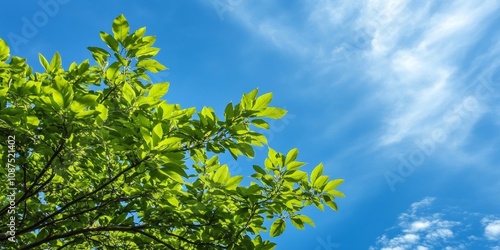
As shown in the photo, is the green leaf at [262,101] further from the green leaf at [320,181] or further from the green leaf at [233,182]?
the green leaf at [320,181]

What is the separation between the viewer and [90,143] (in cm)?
349

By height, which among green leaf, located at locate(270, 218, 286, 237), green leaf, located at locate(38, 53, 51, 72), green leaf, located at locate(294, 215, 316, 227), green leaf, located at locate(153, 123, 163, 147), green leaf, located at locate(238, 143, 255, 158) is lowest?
green leaf, located at locate(153, 123, 163, 147)

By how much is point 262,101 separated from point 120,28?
1462 mm

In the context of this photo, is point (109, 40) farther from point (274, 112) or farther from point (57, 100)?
point (274, 112)

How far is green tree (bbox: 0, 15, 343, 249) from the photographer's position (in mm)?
3258

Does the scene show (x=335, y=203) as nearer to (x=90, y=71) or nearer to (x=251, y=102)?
(x=251, y=102)

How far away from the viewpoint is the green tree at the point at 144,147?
3.26 metres

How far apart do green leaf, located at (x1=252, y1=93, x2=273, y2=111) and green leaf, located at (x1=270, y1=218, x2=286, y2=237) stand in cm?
117

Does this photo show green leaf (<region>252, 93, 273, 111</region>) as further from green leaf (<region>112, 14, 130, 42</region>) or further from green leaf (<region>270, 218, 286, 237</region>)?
green leaf (<region>112, 14, 130, 42</region>)

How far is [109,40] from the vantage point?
385cm

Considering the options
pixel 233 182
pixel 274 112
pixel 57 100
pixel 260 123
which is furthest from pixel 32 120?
pixel 274 112

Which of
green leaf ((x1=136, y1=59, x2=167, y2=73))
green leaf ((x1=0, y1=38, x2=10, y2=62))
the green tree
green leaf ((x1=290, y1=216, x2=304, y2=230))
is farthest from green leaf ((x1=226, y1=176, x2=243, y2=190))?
green leaf ((x1=0, y1=38, x2=10, y2=62))

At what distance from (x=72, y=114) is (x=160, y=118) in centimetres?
64

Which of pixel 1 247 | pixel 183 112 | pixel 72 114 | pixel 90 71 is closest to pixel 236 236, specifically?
pixel 183 112
